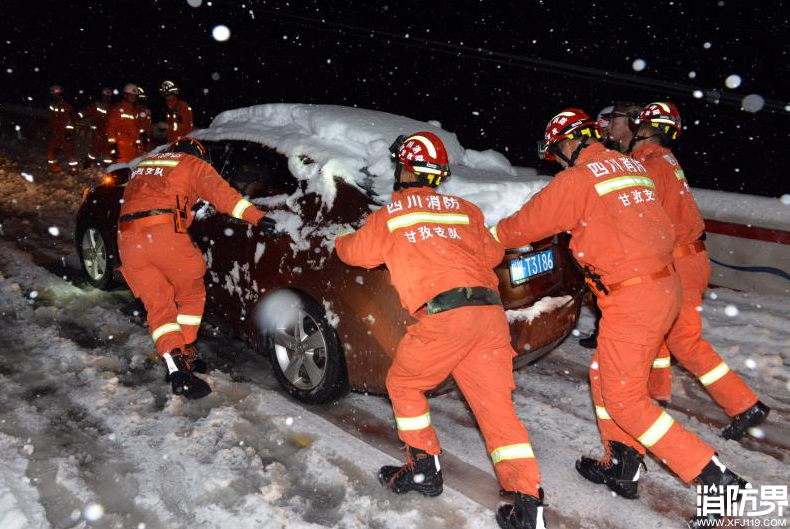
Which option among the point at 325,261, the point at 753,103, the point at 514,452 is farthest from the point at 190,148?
the point at 753,103

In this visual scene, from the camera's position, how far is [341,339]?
3.44m

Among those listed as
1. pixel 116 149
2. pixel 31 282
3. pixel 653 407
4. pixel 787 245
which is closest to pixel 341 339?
pixel 653 407

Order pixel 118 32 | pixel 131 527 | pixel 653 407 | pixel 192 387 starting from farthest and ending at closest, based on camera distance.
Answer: pixel 118 32 → pixel 192 387 → pixel 653 407 → pixel 131 527

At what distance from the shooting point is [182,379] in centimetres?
374

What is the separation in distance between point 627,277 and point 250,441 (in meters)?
2.20

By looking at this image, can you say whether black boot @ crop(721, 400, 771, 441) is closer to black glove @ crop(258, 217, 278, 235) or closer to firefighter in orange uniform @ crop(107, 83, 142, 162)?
black glove @ crop(258, 217, 278, 235)

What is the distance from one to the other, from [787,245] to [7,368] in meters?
6.77

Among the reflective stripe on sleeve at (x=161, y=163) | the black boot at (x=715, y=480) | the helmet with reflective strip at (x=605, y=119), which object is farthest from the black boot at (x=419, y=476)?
the helmet with reflective strip at (x=605, y=119)

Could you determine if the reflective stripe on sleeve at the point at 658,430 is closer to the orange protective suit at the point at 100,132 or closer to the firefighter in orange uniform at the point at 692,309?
the firefighter in orange uniform at the point at 692,309

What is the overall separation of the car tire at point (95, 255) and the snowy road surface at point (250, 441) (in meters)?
0.39

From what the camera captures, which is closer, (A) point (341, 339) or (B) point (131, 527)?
(B) point (131, 527)

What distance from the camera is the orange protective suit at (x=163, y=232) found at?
385cm

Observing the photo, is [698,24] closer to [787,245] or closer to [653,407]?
[787,245]

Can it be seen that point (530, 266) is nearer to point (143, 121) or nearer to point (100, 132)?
point (143, 121)
